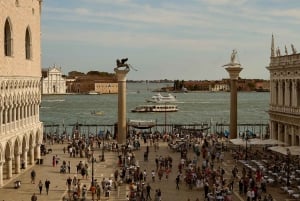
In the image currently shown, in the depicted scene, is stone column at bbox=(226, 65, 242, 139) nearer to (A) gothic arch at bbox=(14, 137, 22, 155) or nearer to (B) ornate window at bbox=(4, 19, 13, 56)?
(A) gothic arch at bbox=(14, 137, 22, 155)

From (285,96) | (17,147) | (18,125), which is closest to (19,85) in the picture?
(18,125)

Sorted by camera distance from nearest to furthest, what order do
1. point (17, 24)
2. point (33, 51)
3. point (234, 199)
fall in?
point (234, 199)
point (17, 24)
point (33, 51)

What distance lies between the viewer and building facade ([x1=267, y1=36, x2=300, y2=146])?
3734cm

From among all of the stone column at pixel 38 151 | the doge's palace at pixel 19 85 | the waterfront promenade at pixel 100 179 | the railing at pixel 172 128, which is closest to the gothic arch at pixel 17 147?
the doge's palace at pixel 19 85

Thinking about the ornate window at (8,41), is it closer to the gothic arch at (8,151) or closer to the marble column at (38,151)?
the gothic arch at (8,151)

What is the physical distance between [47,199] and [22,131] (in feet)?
25.7

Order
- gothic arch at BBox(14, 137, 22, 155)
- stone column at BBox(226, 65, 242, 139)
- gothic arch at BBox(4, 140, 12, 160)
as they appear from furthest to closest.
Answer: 1. stone column at BBox(226, 65, 242, 139)
2. gothic arch at BBox(14, 137, 22, 155)
3. gothic arch at BBox(4, 140, 12, 160)

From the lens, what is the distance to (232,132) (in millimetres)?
46156

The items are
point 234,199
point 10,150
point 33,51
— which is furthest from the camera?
point 33,51

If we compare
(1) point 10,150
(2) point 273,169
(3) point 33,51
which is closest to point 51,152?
(3) point 33,51

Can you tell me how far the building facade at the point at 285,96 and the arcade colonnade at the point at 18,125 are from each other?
16758 mm

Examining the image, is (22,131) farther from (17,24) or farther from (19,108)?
(17,24)

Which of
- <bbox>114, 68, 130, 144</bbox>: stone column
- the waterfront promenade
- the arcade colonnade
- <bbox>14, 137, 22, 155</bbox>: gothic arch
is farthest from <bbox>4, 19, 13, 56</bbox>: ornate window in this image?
<bbox>114, 68, 130, 144</bbox>: stone column

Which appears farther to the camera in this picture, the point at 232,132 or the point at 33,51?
the point at 232,132
